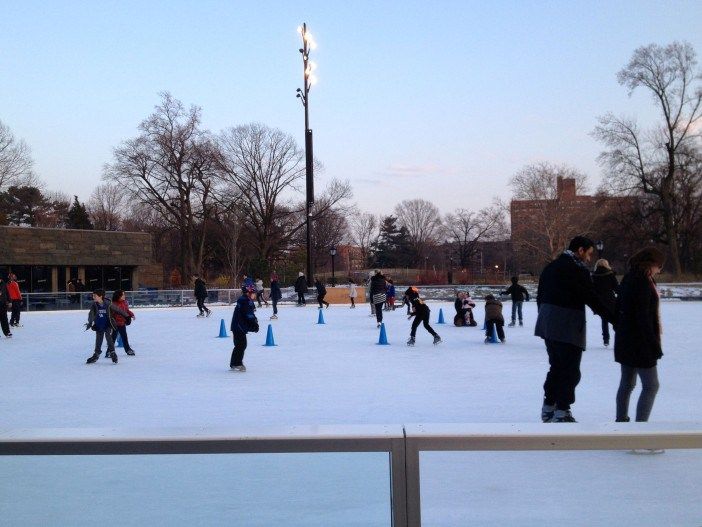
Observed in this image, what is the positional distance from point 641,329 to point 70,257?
3771 cm

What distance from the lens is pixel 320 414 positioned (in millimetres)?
7508

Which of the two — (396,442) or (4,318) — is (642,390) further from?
(4,318)

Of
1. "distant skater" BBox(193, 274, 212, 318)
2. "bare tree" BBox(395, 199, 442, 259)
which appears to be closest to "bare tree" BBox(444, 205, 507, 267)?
"bare tree" BBox(395, 199, 442, 259)

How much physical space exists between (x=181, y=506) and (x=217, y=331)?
672 inches

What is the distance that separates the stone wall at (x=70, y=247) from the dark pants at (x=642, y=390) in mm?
35480

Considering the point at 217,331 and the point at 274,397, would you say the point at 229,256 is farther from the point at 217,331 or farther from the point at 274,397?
the point at 274,397

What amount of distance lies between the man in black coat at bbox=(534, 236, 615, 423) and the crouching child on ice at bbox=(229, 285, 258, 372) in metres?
5.55

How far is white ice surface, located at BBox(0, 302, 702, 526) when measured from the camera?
215 cm

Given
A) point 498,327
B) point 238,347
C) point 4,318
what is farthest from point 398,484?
point 4,318

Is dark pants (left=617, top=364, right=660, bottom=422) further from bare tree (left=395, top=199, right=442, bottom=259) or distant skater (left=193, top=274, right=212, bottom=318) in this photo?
bare tree (left=395, top=199, right=442, bottom=259)

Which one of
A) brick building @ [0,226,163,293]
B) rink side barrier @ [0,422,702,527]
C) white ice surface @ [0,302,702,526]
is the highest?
brick building @ [0,226,163,293]

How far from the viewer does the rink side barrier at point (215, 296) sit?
28.5m

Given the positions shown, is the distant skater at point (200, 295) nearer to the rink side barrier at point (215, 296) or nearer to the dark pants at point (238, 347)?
the rink side barrier at point (215, 296)

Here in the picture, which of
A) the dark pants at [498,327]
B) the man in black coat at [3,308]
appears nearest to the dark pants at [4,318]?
the man in black coat at [3,308]
